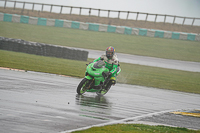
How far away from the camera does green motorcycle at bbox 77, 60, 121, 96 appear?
12537 mm

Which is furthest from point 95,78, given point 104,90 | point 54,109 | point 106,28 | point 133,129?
point 106,28

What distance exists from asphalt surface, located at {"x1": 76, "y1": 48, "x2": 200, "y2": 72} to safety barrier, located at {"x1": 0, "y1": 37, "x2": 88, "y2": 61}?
5.24 m

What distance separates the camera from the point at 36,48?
1043 inches

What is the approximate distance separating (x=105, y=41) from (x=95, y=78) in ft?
97.3

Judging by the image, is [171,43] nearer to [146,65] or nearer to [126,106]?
[146,65]

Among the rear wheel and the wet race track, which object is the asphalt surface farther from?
the wet race track

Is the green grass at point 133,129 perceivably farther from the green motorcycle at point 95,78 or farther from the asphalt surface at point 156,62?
the asphalt surface at point 156,62

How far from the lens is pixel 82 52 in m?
27.5

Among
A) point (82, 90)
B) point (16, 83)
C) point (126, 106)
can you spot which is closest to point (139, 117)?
point (126, 106)

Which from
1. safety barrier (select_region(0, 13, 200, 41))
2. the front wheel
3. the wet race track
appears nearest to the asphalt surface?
safety barrier (select_region(0, 13, 200, 41))

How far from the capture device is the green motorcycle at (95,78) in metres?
12.5

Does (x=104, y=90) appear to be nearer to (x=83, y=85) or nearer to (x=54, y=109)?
(x=83, y=85)

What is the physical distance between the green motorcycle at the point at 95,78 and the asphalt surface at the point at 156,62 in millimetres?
19105

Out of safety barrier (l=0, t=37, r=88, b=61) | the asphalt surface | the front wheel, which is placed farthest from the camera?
the asphalt surface
